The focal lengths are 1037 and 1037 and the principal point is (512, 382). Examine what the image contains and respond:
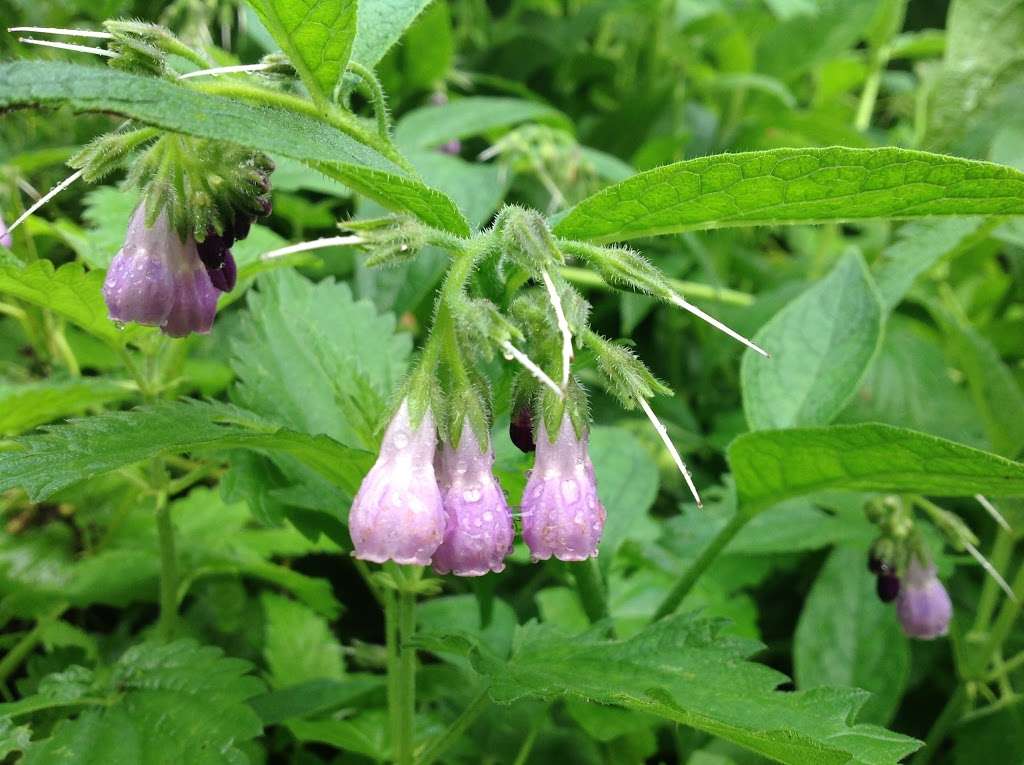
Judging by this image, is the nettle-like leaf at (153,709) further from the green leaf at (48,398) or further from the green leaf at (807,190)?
the green leaf at (807,190)

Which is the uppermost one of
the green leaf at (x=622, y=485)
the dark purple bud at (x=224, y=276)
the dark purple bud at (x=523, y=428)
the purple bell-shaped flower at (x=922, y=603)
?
the dark purple bud at (x=224, y=276)

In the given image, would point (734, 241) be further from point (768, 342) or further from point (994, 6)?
point (768, 342)

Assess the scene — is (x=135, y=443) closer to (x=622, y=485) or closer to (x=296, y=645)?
(x=296, y=645)

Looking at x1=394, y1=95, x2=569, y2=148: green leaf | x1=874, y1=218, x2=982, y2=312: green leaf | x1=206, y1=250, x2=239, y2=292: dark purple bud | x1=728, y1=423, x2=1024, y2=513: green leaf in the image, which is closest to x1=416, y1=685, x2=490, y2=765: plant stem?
x1=728, y1=423, x2=1024, y2=513: green leaf

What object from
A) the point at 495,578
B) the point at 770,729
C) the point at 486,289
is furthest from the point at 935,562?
the point at 486,289

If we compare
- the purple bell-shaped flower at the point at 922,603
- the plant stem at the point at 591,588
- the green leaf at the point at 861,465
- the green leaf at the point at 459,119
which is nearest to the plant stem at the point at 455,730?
the plant stem at the point at 591,588

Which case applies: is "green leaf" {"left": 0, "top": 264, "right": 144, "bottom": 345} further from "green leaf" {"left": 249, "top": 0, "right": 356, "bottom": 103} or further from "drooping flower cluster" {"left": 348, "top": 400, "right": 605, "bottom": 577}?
"drooping flower cluster" {"left": 348, "top": 400, "right": 605, "bottom": 577}
